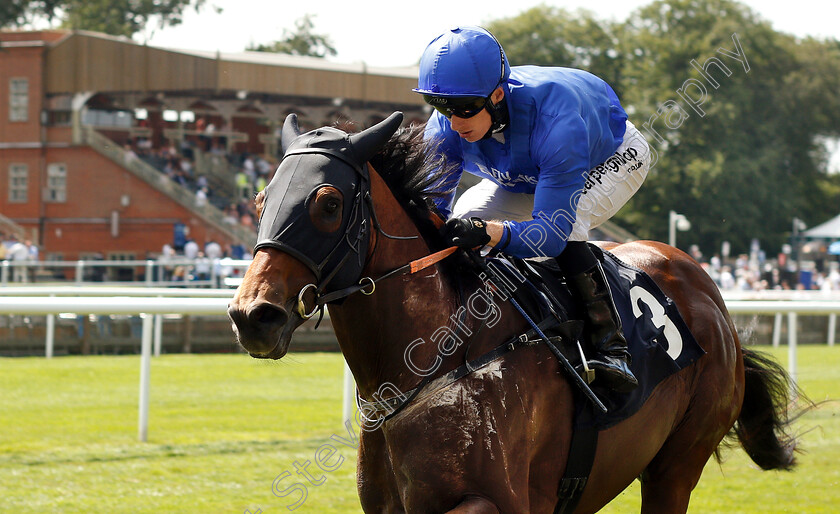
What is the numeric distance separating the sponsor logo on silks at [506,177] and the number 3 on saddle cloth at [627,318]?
0.28 m

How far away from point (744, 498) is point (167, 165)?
26.1 m

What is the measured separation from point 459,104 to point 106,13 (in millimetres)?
45161

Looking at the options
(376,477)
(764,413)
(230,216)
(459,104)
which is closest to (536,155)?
(459,104)

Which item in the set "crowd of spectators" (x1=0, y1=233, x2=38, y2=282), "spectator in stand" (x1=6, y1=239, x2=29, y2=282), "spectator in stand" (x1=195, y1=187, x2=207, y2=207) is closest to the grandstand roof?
"spectator in stand" (x1=195, y1=187, x2=207, y2=207)

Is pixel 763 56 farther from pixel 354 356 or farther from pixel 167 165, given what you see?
pixel 354 356

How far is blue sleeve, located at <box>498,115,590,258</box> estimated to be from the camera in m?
2.73

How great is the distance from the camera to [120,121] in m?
29.9

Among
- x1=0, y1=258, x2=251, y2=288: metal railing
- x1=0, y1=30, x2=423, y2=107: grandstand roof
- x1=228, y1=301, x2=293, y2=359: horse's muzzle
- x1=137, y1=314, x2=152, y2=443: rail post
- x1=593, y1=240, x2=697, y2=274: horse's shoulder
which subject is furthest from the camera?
x1=0, y1=30, x2=423, y2=107: grandstand roof

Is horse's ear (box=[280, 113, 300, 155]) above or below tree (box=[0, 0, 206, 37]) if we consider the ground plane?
above

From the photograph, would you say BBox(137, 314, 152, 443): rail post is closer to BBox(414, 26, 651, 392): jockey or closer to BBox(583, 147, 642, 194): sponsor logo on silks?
BBox(414, 26, 651, 392): jockey

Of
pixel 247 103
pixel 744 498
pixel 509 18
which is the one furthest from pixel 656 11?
pixel 744 498

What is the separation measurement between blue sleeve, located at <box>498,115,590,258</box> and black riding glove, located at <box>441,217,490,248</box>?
0.28 ft

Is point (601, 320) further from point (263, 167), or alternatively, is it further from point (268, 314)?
point (263, 167)

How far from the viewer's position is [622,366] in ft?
9.94
